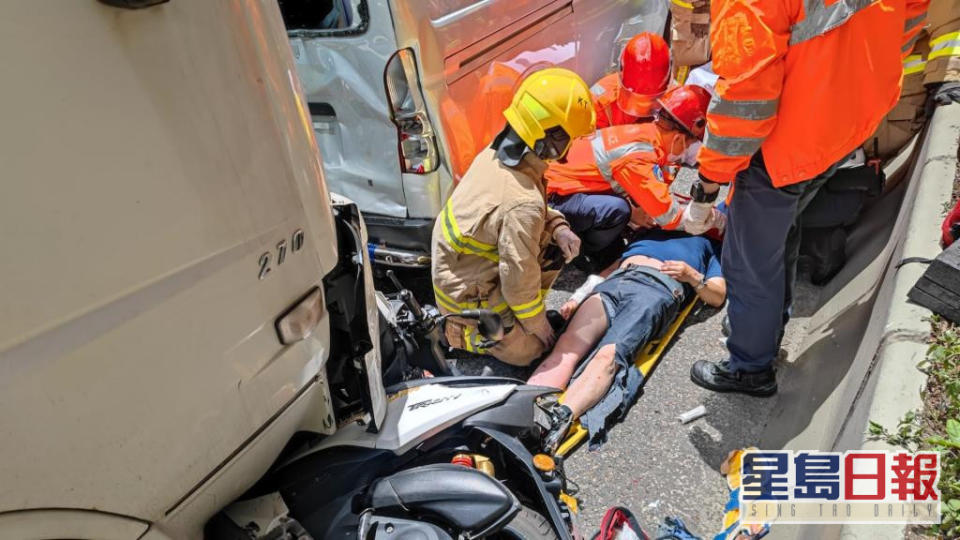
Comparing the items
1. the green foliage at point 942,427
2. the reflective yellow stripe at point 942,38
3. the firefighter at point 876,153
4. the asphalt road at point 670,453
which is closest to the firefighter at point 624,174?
the firefighter at point 876,153

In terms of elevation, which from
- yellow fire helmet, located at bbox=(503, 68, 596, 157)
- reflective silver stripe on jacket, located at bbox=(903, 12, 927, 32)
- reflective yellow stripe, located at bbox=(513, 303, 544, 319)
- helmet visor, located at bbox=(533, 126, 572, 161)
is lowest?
reflective yellow stripe, located at bbox=(513, 303, 544, 319)

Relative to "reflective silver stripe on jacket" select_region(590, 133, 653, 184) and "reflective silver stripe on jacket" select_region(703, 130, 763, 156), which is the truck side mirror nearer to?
"reflective silver stripe on jacket" select_region(703, 130, 763, 156)

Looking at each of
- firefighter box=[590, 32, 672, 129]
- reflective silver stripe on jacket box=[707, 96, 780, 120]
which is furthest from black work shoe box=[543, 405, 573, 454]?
firefighter box=[590, 32, 672, 129]

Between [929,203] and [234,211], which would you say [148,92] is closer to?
[234,211]

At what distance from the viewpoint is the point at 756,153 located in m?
2.42

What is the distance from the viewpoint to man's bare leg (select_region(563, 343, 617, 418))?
275 cm

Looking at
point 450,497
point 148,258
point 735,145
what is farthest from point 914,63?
point 148,258

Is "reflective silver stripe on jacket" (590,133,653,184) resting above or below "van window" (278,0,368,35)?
below

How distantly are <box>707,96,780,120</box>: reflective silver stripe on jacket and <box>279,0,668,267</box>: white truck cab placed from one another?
1356 millimetres

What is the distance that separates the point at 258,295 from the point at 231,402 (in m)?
0.22

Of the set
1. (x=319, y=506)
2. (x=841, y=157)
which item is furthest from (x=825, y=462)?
(x=319, y=506)

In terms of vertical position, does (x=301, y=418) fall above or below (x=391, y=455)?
above

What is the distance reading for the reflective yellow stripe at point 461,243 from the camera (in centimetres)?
282

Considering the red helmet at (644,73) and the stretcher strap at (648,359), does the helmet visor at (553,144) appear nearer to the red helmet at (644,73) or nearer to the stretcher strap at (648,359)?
the stretcher strap at (648,359)
